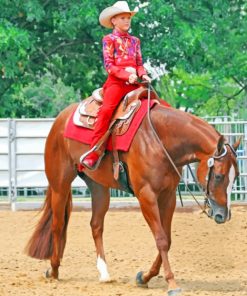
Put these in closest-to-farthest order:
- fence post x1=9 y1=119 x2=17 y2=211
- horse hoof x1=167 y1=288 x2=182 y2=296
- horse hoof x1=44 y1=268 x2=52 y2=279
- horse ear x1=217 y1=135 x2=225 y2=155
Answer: horse hoof x1=167 y1=288 x2=182 y2=296, horse ear x1=217 y1=135 x2=225 y2=155, horse hoof x1=44 y1=268 x2=52 y2=279, fence post x1=9 y1=119 x2=17 y2=211

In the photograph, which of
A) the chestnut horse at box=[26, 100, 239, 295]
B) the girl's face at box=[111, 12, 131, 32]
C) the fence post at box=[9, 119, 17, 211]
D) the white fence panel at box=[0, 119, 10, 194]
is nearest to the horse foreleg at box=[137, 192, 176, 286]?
the chestnut horse at box=[26, 100, 239, 295]

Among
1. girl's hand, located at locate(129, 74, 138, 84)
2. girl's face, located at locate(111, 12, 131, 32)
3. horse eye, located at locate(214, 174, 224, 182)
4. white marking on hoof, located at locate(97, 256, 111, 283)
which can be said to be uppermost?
girl's face, located at locate(111, 12, 131, 32)

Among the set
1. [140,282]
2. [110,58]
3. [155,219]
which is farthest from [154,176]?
[110,58]

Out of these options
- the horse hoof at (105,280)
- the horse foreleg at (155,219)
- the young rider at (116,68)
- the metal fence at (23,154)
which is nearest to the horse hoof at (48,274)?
the horse hoof at (105,280)

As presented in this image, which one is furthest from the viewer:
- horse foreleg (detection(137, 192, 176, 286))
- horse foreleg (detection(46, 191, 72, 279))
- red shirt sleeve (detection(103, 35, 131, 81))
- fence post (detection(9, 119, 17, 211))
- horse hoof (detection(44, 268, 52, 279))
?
fence post (detection(9, 119, 17, 211))

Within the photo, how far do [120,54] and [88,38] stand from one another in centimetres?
1442

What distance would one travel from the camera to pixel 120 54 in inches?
375

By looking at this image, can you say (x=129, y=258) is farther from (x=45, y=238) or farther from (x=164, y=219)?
(x=164, y=219)

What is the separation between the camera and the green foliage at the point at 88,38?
22.3 meters

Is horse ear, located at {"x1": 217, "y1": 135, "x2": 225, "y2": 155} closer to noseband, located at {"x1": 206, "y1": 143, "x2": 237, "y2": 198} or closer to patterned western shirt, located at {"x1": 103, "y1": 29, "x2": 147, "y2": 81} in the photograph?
noseband, located at {"x1": 206, "y1": 143, "x2": 237, "y2": 198}

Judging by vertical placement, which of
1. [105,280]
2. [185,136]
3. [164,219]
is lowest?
[105,280]

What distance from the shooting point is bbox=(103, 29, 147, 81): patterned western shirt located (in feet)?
30.8

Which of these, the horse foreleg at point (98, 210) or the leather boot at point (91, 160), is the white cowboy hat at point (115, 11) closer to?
the leather boot at point (91, 160)

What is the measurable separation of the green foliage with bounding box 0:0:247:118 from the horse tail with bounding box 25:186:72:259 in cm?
1117
